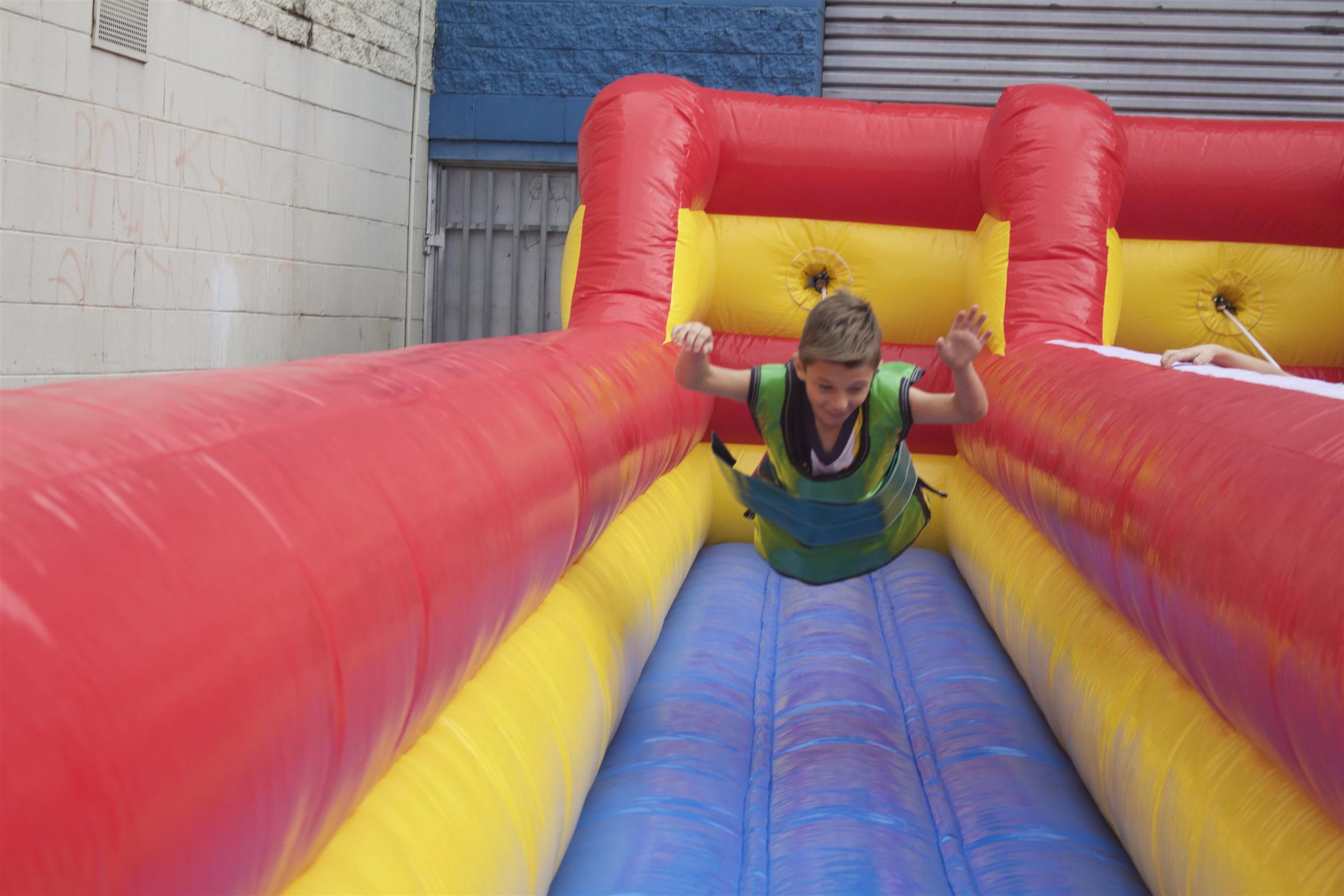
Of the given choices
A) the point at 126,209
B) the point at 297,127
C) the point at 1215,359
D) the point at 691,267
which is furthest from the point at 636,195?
the point at 297,127

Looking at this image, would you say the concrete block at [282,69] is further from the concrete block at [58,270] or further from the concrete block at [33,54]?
the concrete block at [58,270]

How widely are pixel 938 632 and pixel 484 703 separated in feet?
5.00

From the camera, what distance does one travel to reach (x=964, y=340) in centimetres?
190

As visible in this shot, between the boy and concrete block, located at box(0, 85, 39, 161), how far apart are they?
2182 mm

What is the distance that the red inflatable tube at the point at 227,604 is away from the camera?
0.56 meters

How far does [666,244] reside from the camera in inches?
122

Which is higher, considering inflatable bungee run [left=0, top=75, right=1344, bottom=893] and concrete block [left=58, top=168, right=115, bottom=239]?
concrete block [left=58, top=168, right=115, bottom=239]

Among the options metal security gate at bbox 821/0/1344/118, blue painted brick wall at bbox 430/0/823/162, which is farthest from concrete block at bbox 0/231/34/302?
metal security gate at bbox 821/0/1344/118

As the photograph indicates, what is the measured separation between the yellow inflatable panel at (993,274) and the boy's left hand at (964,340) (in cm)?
116

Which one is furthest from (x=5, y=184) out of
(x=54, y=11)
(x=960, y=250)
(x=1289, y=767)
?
(x=1289, y=767)

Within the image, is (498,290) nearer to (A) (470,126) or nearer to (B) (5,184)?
(A) (470,126)

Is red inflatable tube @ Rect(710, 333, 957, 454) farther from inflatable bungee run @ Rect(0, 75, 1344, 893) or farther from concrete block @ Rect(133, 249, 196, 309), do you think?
concrete block @ Rect(133, 249, 196, 309)

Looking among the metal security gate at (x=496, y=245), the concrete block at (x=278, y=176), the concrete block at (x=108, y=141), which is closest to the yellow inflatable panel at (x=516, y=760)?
the concrete block at (x=108, y=141)

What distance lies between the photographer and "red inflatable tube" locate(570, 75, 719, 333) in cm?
302
